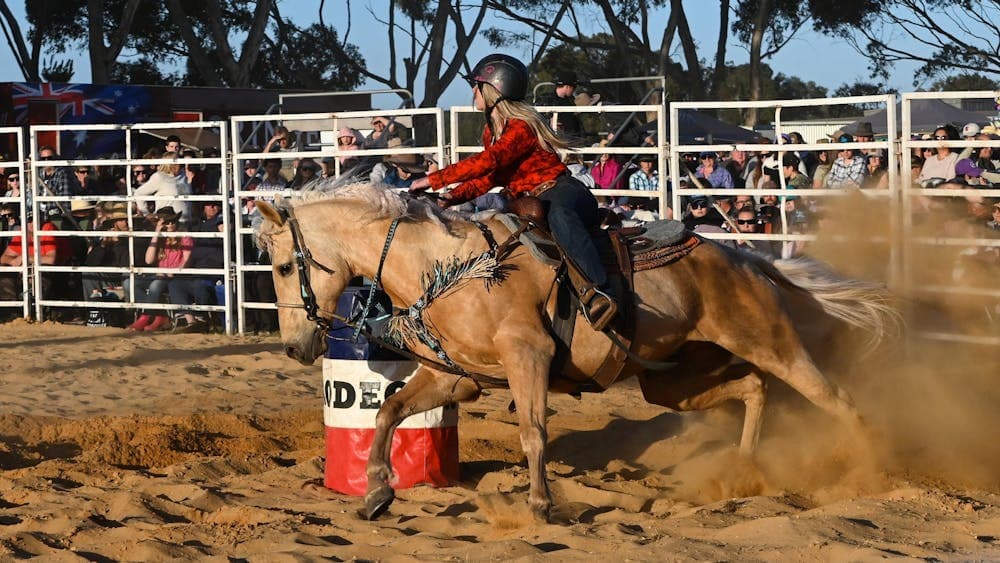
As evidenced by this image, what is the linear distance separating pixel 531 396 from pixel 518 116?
1407 mm

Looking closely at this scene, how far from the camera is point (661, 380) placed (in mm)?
6891

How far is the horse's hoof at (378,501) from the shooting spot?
5.72m

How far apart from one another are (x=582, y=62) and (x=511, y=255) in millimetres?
35595

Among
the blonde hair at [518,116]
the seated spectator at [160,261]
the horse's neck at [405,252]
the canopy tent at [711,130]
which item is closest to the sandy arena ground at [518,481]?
the horse's neck at [405,252]

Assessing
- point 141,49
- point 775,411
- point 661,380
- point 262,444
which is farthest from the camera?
point 141,49

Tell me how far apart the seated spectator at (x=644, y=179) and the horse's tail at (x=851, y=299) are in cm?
411

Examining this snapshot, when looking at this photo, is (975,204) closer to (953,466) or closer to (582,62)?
(953,466)

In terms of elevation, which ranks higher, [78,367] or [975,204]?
[975,204]

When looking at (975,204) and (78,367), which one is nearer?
(975,204)

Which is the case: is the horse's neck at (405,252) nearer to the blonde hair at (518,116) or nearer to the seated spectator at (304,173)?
the blonde hair at (518,116)

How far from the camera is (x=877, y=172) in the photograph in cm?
984

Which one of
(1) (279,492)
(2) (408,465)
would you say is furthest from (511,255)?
(1) (279,492)

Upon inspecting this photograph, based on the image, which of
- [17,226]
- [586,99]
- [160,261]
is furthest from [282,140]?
[17,226]

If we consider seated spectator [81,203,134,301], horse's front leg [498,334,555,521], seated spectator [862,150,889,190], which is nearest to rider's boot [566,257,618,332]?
horse's front leg [498,334,555,521]
